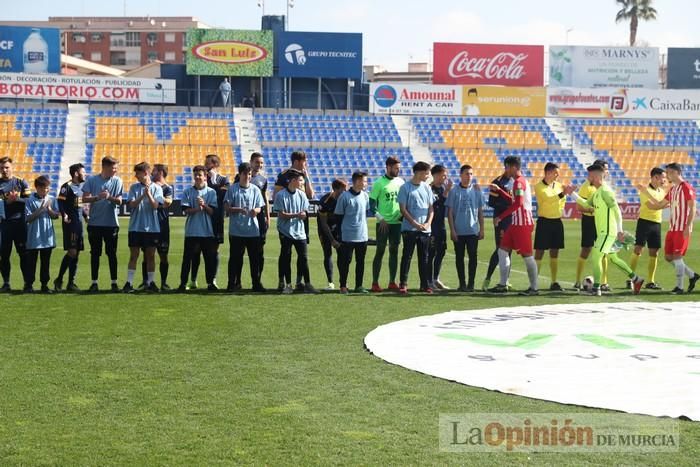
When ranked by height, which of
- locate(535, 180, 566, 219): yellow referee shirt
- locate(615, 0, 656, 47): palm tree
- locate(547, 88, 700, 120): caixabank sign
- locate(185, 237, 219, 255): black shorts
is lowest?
locate(185, 237, 219, 255): black shorts

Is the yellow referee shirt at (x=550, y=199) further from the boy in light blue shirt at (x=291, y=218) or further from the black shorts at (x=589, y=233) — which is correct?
the boy in light blue shirt at (x=291, y=218)

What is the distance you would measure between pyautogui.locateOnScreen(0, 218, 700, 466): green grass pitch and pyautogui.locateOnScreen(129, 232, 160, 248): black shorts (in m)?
1.29

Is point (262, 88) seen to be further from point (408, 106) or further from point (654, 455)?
point (654, 455)

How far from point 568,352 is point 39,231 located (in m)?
7.48

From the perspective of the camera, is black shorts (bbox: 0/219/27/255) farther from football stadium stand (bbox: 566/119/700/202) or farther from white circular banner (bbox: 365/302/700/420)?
football stadium stand (bbox: 566/119/700/202)

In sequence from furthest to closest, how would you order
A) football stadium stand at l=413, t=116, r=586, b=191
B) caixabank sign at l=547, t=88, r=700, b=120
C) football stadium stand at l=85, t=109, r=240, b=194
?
caixabank sign at l=547, t=88, r=700, b=120
football stadium stand at l=413, t=116, r=586, b=191
football stadium stand at l=85, t=109, r=240, b=194

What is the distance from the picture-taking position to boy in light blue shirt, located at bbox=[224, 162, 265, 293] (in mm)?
13312

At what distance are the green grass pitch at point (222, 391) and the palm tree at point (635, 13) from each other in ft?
225

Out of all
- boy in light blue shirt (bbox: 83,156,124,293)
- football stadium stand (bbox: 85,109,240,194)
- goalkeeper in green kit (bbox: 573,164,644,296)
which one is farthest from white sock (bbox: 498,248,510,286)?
football stadium stand (bbox: 85,109,240,194)

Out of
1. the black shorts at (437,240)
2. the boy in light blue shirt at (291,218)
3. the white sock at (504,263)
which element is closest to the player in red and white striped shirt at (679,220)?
the white sock at (504,263)

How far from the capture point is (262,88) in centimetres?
4966

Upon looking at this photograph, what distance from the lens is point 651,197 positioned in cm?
1426

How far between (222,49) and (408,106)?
9.24 metres

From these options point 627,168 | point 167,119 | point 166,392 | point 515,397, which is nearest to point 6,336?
point 166,392
